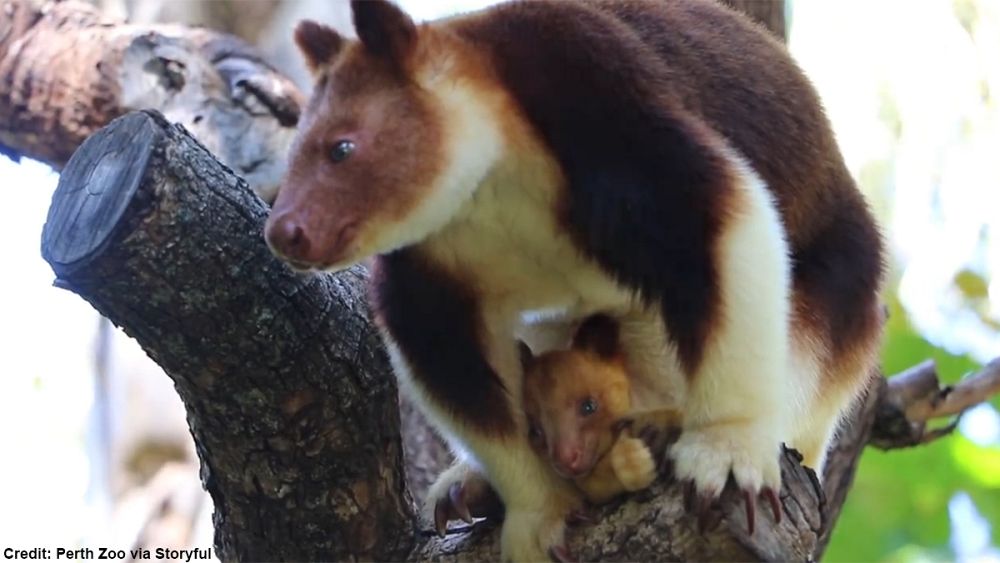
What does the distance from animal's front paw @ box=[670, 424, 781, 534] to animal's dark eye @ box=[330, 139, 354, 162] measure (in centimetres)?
102

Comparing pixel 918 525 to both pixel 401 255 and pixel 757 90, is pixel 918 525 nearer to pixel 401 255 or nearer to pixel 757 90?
pixel 757 90

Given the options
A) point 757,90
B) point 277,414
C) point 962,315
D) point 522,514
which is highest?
point 757,90

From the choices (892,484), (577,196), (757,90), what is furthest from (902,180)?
(577,196)

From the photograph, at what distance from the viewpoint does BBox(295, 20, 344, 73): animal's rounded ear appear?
10.5 feet

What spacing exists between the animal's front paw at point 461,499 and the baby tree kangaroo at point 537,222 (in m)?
0.02

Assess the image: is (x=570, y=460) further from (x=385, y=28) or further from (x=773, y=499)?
(x=385, y=28)

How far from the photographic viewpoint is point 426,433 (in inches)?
189

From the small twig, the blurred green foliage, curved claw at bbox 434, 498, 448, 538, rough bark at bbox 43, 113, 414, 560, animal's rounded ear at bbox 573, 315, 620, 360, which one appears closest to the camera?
rough bark at bbox 43, 113, 414, 560

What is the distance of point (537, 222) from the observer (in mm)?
3059

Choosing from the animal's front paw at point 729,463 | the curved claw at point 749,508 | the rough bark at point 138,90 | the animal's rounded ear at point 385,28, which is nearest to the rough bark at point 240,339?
the animal's rounded ear at point 385,28

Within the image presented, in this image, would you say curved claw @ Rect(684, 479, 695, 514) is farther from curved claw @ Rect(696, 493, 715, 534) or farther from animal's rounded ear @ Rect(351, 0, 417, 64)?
animal's rounded ear @ Rect(351, 0, 417, 64)

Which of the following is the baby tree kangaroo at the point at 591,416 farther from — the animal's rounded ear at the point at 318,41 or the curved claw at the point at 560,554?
the animal's rounded ear at the point at 318,41

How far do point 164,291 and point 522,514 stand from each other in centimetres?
106

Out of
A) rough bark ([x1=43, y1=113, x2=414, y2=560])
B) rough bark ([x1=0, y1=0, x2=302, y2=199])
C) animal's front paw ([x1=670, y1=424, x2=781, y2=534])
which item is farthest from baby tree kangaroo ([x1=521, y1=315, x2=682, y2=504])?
rough bark ([x1=0, y1=0, x2=302, y2=199])
